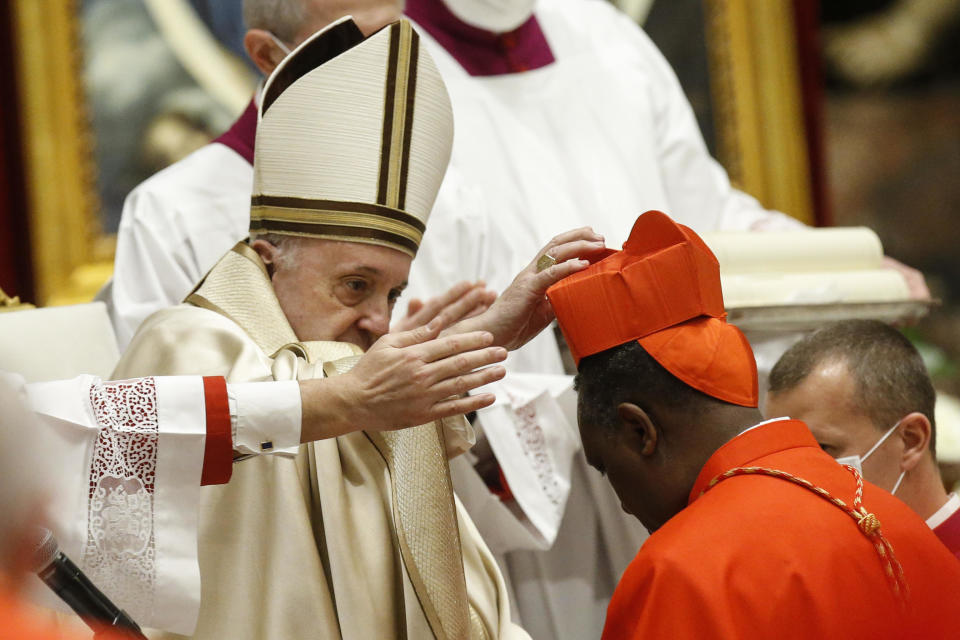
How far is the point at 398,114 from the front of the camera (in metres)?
3.01

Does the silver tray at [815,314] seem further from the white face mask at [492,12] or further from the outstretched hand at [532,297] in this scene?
the white face mask at [492,12]

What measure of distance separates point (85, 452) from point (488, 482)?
160cm

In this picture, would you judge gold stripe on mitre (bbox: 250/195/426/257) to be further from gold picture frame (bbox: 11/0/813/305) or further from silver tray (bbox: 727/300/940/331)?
gold picture frame (bbox: 11/0/813/305)

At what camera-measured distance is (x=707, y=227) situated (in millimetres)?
4965

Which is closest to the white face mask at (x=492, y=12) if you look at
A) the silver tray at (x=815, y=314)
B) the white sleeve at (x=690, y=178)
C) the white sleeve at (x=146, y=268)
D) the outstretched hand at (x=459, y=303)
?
the white sleeve at (x=690, y=178)

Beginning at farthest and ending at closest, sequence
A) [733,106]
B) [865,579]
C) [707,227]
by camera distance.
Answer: [733,106], [707,227], [865,579]

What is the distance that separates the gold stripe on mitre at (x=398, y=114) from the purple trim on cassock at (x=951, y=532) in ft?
4.95

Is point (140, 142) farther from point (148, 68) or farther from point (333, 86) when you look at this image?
point (333, 86)

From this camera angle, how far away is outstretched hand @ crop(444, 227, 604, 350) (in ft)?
8.62

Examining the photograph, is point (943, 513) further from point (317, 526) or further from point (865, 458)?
point (317, 526)

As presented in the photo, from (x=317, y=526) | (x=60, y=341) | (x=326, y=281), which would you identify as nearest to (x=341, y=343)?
(x=326, y=281)

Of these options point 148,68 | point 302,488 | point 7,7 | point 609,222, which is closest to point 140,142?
point 148,68

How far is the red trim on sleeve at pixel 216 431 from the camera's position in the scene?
2.27 meters

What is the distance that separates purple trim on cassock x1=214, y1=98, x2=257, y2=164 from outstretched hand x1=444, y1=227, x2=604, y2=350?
1515 mm
